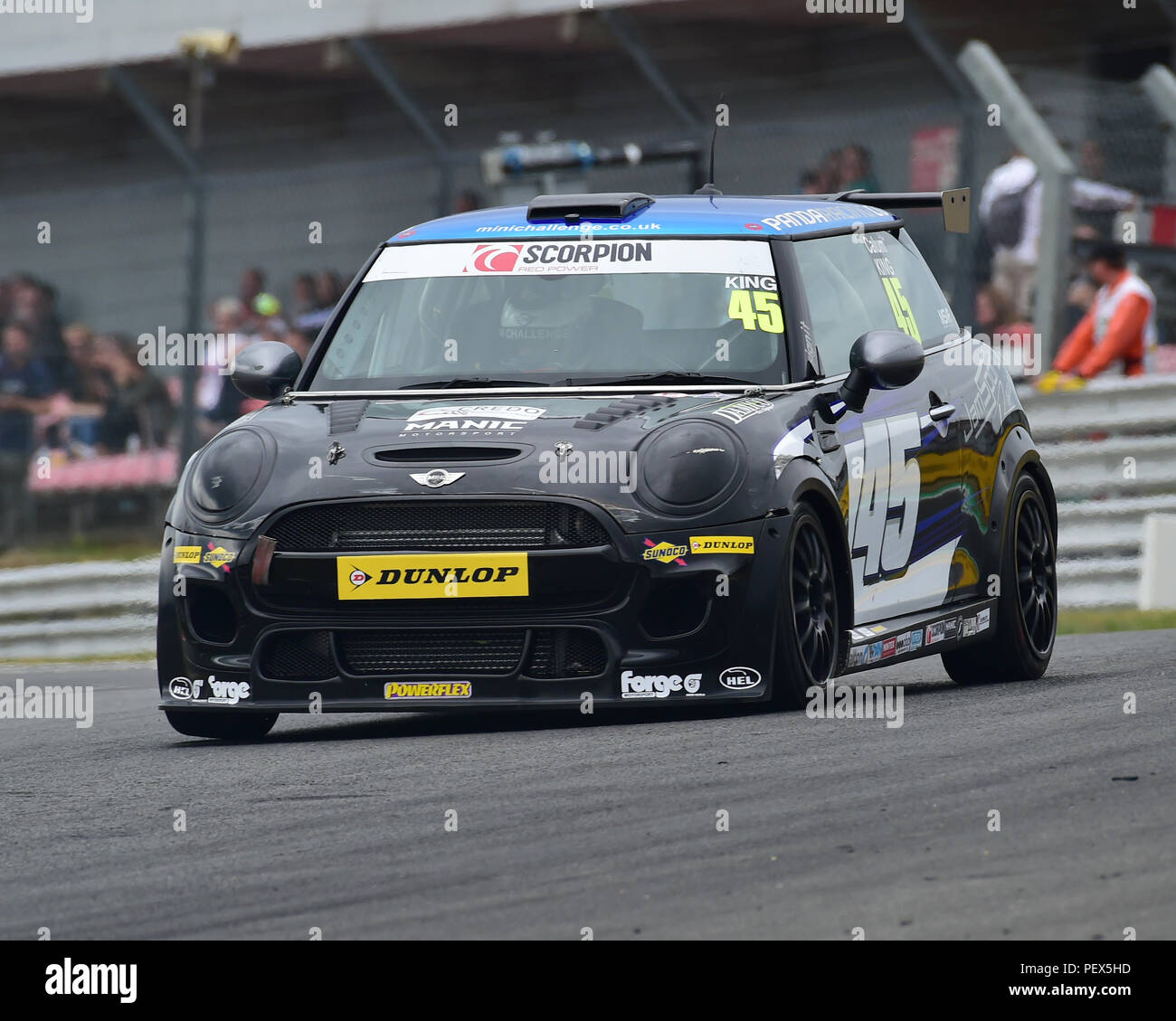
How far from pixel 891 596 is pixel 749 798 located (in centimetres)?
246

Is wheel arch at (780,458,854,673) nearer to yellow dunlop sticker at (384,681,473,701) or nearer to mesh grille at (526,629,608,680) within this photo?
mesh grille at (526,629,608,680)

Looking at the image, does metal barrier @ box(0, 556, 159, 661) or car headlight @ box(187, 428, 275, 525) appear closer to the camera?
car headlight @ box(187, 428, 275, 525)

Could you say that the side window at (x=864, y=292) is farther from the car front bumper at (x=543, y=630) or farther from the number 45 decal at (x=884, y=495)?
the car front bumper at (x=543, y=630)

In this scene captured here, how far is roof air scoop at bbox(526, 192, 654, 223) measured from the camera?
8.68 m

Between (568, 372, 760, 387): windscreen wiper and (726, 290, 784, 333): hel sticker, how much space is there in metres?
0.26

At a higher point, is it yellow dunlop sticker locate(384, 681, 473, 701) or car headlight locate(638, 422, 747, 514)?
car headlight locate(638, 422, 747, 514)

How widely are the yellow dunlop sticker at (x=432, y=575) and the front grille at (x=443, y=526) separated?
33 millimetres

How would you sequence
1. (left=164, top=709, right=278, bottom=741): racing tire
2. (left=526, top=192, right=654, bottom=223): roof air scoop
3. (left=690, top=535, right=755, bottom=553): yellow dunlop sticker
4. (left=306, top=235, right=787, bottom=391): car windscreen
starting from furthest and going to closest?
(left=526, top=192, right=654, bottom=223): roof air scoop < (left=306, top=235, right=787, bottom=391): car windscreen < (left=164, top=709, right=278, bottom=741): racing tire < (left=690, top=535, right=755, bottom=553): yellow dunlop sticker

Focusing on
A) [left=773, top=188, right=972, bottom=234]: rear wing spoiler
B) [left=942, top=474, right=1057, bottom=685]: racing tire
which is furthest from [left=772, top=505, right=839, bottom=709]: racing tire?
[left=773, top=188, right=972, bottom=234]: rear wing spoiler

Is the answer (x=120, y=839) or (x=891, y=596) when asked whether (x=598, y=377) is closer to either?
(x=891, y=596)

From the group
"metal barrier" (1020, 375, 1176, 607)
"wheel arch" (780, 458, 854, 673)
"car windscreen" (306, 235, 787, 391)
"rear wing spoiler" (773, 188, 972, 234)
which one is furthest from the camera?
"metal barrier" (1020, 375, 1176, 607)

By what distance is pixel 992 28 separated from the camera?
1716 cm

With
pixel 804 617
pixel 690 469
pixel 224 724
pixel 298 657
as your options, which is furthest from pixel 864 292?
pixel 224 724
